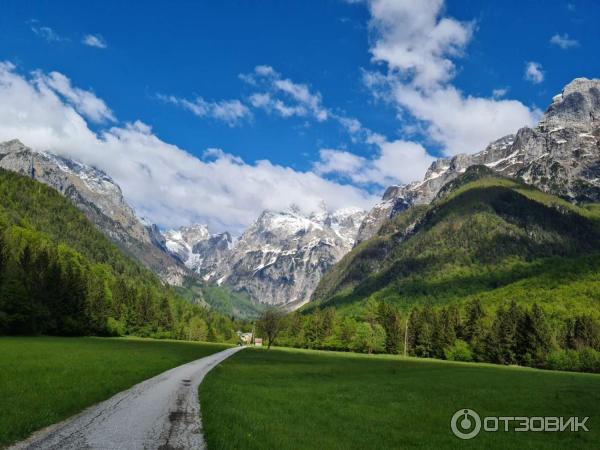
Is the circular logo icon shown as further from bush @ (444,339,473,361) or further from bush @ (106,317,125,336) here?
bush @ (106,317,125,336)

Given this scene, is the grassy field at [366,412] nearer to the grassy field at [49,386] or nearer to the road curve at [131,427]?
the road curve at [131,427]

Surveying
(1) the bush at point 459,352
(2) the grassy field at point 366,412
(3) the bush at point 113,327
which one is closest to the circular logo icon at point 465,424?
(2) the grassy field at point 366,412

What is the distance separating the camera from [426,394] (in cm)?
3703

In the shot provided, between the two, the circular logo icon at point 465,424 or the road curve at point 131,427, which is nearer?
the road curve at point 131,427

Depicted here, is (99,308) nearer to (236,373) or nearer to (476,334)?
(236,373)

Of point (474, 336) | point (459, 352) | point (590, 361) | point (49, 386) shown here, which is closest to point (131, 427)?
point (49, 386)

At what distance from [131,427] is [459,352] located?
128 metres

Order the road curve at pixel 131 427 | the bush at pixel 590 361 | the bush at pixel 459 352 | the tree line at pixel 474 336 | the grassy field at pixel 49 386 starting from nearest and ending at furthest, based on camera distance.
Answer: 1. the road curve at pixel 131 427
2. the grassy field at pixel 49 386
3. the bush at pixel 590 361
4. the tree line at pixel 474 336
5. the bush at pixel 459 352

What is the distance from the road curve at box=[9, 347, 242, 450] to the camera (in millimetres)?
16578

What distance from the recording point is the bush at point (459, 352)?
13075cm

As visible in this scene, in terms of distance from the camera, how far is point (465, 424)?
25.0 m

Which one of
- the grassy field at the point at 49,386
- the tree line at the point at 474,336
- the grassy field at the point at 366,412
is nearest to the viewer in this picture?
the grassy field at the point at 49,386

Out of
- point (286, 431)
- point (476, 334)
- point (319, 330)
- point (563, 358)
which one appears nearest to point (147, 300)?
point (319, 330)

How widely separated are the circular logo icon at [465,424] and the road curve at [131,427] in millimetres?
12820
